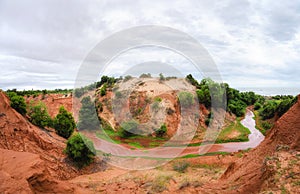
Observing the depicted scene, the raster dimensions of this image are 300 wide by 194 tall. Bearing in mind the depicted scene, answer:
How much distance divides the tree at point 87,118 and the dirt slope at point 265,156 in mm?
27807

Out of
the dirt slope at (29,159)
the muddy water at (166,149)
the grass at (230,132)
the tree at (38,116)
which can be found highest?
the tree at (38,116)

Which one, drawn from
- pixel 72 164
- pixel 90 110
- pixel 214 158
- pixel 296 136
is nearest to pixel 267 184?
pixel 296 136

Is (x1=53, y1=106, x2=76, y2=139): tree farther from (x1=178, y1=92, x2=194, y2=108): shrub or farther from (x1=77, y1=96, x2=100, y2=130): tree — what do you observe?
(x1=178, y1=92, x2=194, y2=108): shrub

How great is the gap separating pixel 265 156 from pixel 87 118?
29809 mm

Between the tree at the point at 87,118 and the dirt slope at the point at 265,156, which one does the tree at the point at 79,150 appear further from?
the tree at the point at 87,118

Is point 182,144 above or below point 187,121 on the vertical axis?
below

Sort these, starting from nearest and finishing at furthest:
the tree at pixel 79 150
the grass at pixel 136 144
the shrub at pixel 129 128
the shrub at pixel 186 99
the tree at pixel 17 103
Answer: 1. the tree at pixel 79 150
2. the tree at pixel 17 103
3. the grass at pixel 136 144
4. the shrub at pixel 129 128
5. the shrub at pixel 186 99

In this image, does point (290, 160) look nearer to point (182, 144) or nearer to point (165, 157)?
point (165, 157)

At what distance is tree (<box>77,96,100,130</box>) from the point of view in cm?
3803

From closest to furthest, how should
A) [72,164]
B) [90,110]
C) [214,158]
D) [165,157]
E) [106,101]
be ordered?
[72,164]
[214,158]
[165,157]
[90,110]
[106,101]

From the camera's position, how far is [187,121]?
4016 cm

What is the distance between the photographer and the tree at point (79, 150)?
2252 cm

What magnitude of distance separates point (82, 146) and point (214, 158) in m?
12.7

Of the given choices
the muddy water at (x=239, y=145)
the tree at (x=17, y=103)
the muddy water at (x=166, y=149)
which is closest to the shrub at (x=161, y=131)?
the muddy water at (x=166, y=149)
